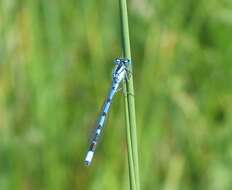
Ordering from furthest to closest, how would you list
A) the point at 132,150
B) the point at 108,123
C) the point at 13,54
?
the point at 13,54
the point at 108,123
the point at 132,150

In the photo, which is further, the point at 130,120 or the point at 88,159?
the point at 88,159

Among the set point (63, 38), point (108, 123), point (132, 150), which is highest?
point (63, 38)

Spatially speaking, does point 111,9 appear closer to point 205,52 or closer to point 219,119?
point 205,52

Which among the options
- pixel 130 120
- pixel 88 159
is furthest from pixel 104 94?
pixel 130 120

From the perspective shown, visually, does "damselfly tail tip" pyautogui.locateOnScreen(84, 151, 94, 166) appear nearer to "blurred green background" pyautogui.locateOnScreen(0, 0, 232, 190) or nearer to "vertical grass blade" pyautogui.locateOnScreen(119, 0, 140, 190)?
"vertical grass blade" pyautogui.locateOnScreen(119, 0, 140, 190)

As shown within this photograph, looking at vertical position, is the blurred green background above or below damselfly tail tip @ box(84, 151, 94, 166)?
above

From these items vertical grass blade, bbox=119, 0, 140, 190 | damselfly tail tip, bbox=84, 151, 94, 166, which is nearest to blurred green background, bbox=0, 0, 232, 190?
damselfly tail tip, bbox=84, 151, 94, 166

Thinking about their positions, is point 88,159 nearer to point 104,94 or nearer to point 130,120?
point 130,120

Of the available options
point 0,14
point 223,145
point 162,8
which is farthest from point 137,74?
point 0,14
